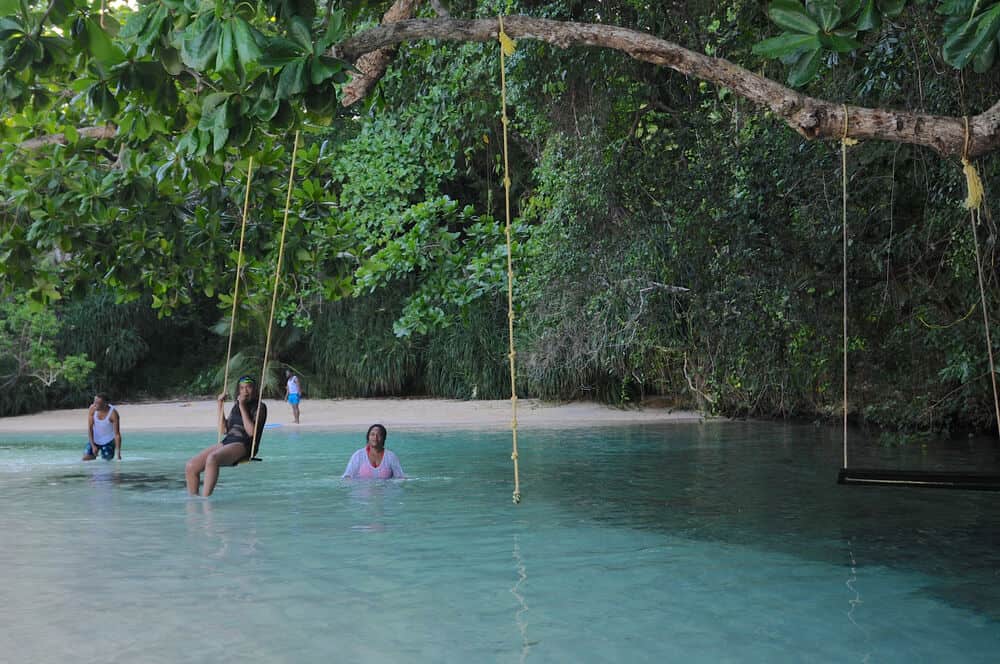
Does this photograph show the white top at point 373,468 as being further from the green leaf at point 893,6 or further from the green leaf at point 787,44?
the green leaf at point 893,6

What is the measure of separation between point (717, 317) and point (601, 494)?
2678 millimetres

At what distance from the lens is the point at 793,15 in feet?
14.7

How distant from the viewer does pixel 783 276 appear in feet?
37.5

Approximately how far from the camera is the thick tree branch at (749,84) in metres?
5.83

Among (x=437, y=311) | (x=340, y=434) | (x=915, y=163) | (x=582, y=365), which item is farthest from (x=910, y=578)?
(x=340, y=434)

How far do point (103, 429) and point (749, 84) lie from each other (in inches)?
460

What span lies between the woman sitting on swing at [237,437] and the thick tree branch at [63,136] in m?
2.66

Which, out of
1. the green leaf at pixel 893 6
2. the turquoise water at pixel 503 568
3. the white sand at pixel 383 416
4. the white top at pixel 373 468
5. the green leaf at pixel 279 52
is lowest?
the turquoise water at pixel 503 568

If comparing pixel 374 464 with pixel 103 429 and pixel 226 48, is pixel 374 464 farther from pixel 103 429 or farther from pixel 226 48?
pixel 226 48

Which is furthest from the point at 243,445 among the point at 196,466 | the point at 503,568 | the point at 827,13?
the point at 827,13

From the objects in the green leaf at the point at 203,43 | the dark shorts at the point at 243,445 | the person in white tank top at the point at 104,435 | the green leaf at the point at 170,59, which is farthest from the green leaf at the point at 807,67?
the person in white tank top at the point at 104,435

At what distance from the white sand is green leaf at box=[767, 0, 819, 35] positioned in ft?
54.1

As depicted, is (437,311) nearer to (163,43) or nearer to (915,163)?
(915,163)

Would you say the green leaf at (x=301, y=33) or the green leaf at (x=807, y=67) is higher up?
the green leaf at (x=301, y=33)
